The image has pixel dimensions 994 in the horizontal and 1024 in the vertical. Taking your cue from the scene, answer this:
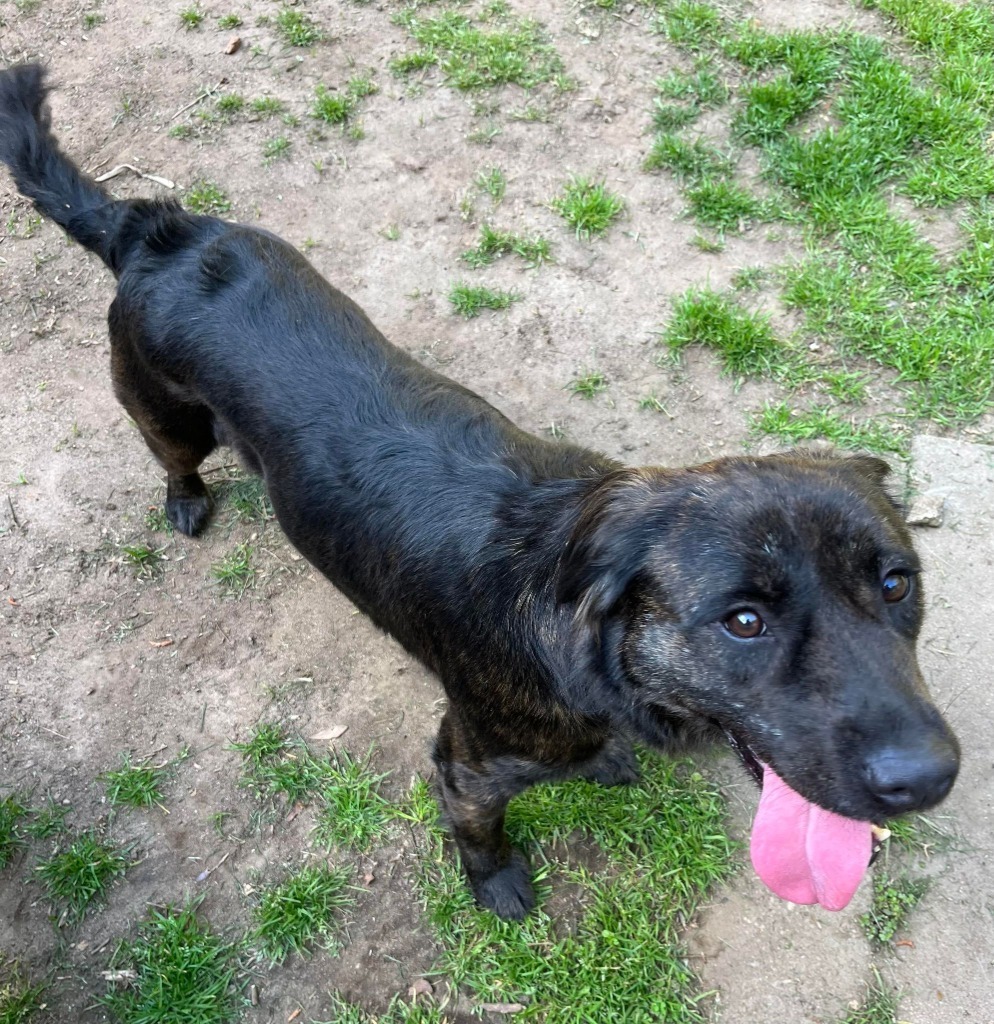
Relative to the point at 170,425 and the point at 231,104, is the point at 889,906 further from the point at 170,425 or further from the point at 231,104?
the point at 231,104

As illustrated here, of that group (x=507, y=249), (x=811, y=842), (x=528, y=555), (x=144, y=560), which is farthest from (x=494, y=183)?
(x=811, y=842)

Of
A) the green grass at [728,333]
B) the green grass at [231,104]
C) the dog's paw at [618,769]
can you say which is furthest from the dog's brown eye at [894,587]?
the green grass at [231,104]

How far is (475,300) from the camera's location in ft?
16.2

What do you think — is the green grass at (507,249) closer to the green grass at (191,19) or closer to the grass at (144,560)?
the grass at (144,560)

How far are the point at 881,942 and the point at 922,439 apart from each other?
2356mm

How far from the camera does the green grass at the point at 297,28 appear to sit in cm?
615

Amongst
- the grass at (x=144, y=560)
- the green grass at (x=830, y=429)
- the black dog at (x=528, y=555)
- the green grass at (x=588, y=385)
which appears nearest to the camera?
the black dog at (x=528, y=555)

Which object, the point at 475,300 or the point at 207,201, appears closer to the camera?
the point at 475,300

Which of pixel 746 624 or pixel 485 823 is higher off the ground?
pixel 746 624

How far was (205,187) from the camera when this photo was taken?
555cm

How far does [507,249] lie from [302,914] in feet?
12.2

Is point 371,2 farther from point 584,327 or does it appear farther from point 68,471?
point 68,471

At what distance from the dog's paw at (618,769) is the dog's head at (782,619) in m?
1.14

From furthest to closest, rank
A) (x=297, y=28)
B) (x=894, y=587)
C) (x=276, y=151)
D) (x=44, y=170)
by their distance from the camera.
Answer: (x=297, y=28) → (x=276, y=151) → (x=44, y=170) → (x=894, y=587)
